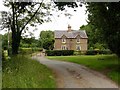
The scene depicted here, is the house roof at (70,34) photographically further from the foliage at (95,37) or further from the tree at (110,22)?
the tree at (110,22)

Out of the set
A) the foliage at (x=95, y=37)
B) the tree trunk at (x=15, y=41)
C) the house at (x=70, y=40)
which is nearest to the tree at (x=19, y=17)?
the tree trunk at (x=15, y=41)

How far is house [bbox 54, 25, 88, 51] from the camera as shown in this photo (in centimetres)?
9744

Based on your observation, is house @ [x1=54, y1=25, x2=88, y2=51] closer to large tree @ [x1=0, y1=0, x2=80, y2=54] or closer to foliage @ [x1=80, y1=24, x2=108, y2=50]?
foliage @ [x1=80, y1=24, x2=108, y2=50]

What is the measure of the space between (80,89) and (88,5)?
1665 centimetres

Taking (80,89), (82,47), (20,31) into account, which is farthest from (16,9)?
(82,47)

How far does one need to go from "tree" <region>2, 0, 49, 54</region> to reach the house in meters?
51.9

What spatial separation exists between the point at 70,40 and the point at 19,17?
184ft

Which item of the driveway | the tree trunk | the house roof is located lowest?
the driveway

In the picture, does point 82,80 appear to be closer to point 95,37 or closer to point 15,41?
point 15,41

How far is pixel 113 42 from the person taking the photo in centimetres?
2856

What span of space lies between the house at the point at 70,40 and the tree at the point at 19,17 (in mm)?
51868

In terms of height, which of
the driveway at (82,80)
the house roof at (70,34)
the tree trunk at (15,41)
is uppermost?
the house roof at (70,34)

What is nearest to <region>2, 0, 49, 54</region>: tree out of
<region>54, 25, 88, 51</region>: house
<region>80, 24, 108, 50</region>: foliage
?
<region>80, 24, 108, 50</region>: foliage

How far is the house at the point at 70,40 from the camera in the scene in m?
97.4
